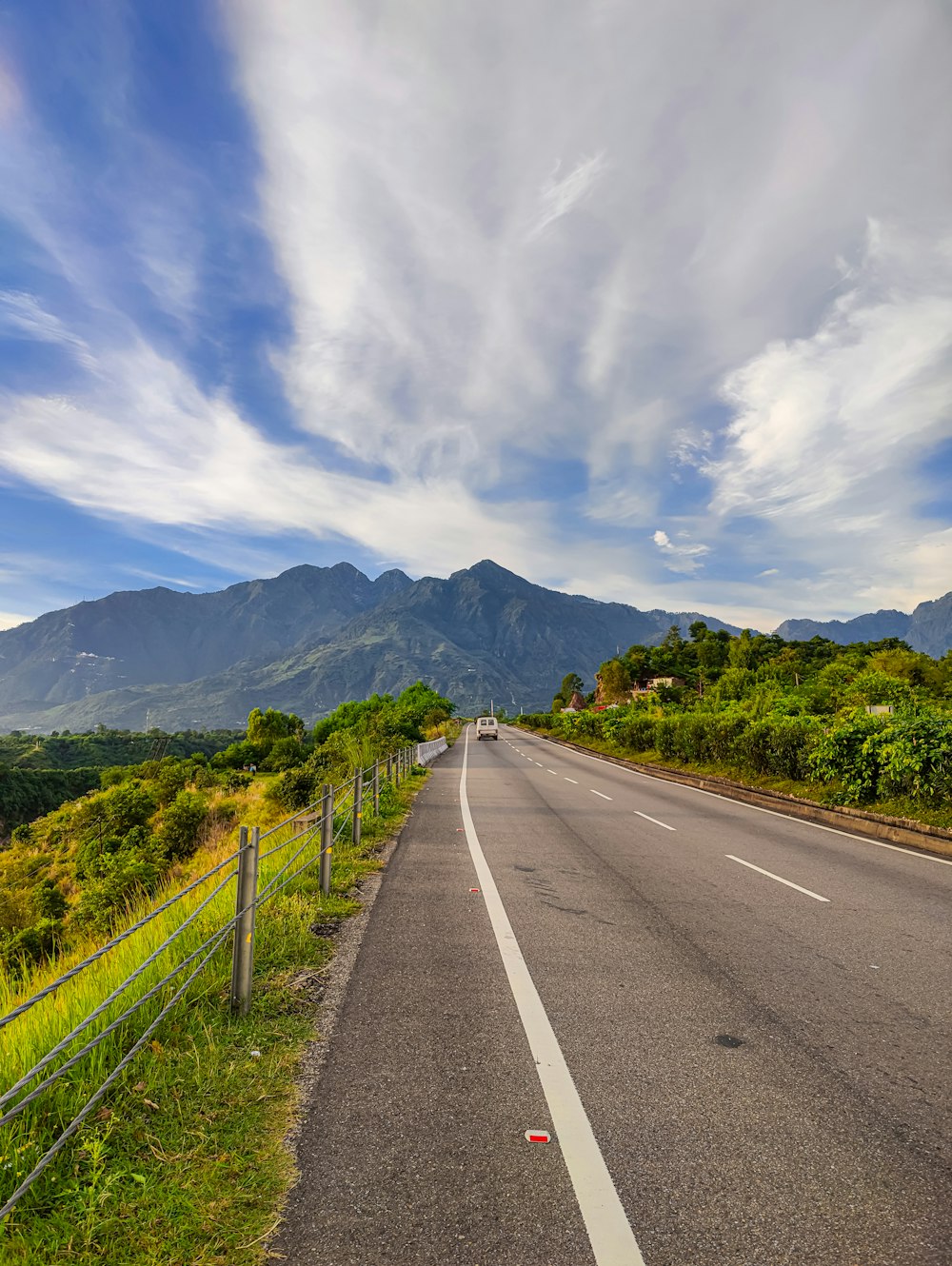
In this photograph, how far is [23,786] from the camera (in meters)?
84.1

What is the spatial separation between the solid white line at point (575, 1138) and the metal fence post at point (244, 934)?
6.43 feet

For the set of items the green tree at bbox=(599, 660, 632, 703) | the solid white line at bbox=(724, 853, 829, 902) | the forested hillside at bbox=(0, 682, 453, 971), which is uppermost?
the green tree at bbox=(599, 660, 632, 703)

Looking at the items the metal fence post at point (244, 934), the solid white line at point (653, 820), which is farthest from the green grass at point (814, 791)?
the metal fence post at point (244, 934)

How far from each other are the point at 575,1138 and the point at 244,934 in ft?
8.47

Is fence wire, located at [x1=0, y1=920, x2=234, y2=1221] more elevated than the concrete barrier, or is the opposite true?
fence wire, located at [x1=0, y1=920, x2=234, y2=1221]

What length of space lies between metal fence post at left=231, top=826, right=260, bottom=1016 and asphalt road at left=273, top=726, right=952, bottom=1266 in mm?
760

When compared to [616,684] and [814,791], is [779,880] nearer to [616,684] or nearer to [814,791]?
[814,791]

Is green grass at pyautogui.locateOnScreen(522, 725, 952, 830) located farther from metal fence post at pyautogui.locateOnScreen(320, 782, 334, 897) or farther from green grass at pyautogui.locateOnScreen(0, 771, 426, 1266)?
green grass at pyautogui.locateOnScreen(0, 771, 426, 1266)

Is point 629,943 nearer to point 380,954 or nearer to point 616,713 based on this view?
point 380,954

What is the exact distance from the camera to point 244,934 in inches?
178

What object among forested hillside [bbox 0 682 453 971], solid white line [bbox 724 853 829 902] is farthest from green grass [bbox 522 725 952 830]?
forested hillside [bbox 0 682 453 971]

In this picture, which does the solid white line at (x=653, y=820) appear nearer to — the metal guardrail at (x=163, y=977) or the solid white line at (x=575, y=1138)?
the metal guardrail at (x=163, y=977)

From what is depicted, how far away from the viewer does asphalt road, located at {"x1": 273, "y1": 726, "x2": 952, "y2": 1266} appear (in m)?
2.57

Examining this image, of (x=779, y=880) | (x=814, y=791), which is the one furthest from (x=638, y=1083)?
(x=814, y=791)
